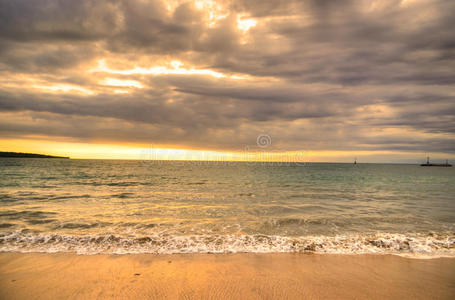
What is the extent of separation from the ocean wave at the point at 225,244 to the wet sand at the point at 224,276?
1.76 feet

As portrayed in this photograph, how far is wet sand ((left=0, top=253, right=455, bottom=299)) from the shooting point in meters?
5.21

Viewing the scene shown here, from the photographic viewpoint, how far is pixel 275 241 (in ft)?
29.5

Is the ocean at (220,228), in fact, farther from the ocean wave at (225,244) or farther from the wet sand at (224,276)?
the wet sand at (224,276)

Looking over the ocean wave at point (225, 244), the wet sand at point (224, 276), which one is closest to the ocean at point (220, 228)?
the ocean wave at point (225, 244)

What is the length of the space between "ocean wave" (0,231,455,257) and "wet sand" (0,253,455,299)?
0.54 meters

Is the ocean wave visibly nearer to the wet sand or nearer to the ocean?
the ocean

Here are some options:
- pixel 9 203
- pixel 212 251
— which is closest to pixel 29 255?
pixel 212 251

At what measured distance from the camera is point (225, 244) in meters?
8.58

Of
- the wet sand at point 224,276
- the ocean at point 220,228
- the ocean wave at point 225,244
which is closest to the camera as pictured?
the wet sand at point 224,276

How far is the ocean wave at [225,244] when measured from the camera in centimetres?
804

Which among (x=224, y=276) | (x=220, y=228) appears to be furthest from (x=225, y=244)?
(x=224, y=276)

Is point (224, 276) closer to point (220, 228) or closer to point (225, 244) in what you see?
point (225, 244)

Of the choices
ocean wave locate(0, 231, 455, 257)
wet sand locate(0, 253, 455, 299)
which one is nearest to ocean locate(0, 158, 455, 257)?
ocean wave locate(0, 231, 455, 257)

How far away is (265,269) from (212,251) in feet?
7.00
